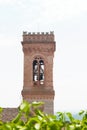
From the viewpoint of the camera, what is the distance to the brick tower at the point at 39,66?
40.2m

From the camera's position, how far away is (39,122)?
7.48 ft

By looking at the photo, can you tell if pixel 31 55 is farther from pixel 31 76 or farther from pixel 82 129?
pixel 82 129

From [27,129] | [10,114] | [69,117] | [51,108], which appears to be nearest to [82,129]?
[69,117]

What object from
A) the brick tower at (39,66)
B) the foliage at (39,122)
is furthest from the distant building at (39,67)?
Result: the foliage at (39,122)

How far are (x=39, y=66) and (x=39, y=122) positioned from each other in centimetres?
3963

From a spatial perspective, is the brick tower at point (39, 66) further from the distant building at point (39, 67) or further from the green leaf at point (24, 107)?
the green leaf at point (24, 107)

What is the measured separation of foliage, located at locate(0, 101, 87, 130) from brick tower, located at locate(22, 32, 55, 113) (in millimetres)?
37601

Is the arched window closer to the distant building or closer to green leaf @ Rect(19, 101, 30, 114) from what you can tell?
the distant building

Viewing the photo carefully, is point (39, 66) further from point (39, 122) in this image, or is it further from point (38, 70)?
point (39, 122)

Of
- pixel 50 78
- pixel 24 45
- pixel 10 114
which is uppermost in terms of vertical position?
pixel 24 45

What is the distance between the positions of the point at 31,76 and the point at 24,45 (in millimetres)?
2785

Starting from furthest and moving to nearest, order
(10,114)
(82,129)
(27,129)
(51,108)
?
(51,108)
(10,114)
(82,129)
(27,129)

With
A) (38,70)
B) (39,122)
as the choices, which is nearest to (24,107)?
(39,122)

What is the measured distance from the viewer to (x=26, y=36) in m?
42.0
